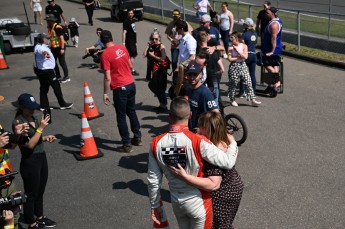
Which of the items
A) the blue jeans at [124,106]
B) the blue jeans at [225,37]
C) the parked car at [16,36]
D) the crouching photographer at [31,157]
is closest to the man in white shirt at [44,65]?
the blue jeans at [124,106]

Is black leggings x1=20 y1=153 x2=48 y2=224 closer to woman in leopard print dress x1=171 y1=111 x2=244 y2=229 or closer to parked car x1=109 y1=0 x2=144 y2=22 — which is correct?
woman in leopard print dress x1=171 y1=111 x2=244 y2=229

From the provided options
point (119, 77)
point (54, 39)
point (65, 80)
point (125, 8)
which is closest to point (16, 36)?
point (65, 80)

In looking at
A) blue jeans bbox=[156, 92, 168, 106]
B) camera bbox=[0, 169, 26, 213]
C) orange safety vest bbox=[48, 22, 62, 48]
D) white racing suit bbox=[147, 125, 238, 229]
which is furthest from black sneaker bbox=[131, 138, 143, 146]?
orange safety vest bbox=[48, 22, 62, 48]

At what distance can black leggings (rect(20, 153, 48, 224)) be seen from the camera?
6.23m

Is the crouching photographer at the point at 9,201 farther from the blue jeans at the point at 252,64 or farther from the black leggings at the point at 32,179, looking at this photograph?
the blue jeans at the point at 252,64

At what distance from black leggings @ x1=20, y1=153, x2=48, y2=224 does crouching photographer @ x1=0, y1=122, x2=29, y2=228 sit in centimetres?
29

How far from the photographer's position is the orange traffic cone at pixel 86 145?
8.98m

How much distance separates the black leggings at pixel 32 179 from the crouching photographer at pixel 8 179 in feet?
0.95

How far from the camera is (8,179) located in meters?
5.67

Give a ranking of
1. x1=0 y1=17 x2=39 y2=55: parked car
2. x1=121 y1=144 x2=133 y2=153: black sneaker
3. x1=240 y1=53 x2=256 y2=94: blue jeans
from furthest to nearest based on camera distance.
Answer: x1=0 y1=17 x2=39 y2=55: parked car < x1=240 y1=53 x2=256 y2=94: blue jeans < x1=121 y1=144 x2=133 y2=153: black sneaker

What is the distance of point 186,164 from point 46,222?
302 centimetres

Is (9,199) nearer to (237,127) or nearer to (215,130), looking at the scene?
(215,130)

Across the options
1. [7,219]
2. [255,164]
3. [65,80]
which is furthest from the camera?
[65,80]

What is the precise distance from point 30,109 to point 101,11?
24459 mm
